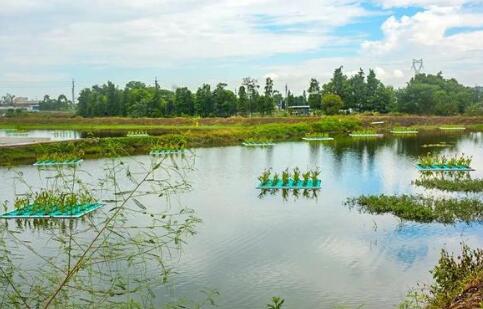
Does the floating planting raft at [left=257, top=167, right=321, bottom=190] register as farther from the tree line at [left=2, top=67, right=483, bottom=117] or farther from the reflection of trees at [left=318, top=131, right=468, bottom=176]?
the tree line at [left=2, top=67, right=483, bottom=117]

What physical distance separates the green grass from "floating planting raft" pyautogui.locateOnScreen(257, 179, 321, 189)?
15.1 ft

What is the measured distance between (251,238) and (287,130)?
4009cm

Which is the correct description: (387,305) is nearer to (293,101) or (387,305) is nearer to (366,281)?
(366,281)

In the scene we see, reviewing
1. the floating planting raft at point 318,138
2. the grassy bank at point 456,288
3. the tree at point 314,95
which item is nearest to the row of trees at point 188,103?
the tree at point 314,95

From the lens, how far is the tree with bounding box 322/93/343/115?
7662 cm

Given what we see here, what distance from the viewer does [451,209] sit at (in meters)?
17.6

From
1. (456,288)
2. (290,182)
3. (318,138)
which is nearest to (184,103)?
(318,138)

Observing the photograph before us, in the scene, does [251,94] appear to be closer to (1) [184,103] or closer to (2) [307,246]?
(1) [184,103]

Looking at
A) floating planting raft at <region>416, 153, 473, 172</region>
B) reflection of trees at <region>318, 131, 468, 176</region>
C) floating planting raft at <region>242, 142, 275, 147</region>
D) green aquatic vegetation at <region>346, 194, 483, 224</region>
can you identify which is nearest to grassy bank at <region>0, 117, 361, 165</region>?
floating planting raft at <region>242, 142, 275, 147</region>

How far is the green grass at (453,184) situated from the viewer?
21484 millimetres

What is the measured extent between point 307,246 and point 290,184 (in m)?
9.24

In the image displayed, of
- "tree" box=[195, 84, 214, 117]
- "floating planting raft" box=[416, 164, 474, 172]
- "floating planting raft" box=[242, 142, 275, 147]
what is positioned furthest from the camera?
"tree" box=[195, 84, 214, 117]

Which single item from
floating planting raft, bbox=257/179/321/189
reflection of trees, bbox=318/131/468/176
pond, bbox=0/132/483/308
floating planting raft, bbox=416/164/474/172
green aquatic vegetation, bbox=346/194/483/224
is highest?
reflection of trees, bbox=318/131/468/176

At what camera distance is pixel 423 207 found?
17594 millimetres
